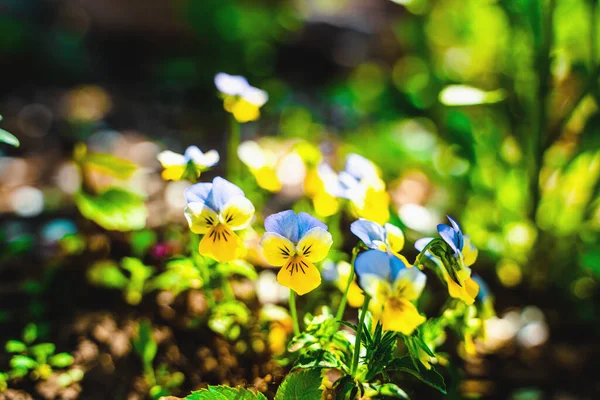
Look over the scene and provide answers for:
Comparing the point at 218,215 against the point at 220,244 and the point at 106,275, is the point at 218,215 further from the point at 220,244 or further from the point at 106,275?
the point at 106,275

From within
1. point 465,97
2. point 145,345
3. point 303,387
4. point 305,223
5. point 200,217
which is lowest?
point 145,345

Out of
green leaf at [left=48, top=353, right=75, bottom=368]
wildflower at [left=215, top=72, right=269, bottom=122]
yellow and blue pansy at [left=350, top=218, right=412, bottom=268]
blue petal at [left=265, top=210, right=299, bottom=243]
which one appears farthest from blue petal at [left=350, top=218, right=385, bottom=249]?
green leaf at [left=48, top=353, right=75, bottom=368]

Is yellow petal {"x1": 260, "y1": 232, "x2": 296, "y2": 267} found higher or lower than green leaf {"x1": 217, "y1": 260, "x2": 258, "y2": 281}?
higher

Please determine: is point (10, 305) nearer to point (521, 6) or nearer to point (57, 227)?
point (57, 227)

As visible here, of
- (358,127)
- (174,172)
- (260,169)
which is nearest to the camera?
(174,172)

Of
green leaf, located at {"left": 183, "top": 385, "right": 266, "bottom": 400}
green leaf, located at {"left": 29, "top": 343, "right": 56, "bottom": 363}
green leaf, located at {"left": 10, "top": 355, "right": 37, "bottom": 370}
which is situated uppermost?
green leaf, located at {"left": 183, "top": 385, "right": 266, "bottom": 400}

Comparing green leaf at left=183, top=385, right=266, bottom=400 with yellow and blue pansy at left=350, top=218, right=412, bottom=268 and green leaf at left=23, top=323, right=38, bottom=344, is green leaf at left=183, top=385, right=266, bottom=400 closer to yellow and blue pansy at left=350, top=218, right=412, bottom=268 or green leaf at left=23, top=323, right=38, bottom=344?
yellow and blue pansy at left=350, top=218, right=412, bottom=268

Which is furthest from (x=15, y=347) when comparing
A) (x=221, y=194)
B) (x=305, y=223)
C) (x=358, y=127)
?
(x=358, y=127)
